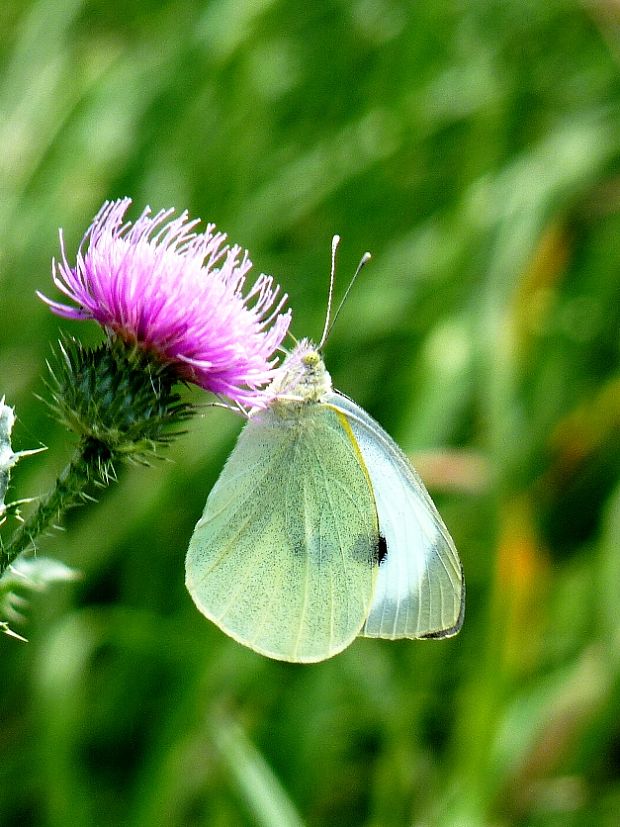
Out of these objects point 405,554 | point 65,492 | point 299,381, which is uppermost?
point 299,381

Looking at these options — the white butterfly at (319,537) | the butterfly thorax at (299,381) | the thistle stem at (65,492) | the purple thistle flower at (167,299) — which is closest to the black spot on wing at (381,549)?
the white butterfly at (319,537)

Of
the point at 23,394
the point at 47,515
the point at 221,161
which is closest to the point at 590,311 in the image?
the point at 221,161

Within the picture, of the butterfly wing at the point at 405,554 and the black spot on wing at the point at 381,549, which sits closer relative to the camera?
the butterfly wing at the point at 405,554

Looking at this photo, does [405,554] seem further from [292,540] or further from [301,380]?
[301,380]

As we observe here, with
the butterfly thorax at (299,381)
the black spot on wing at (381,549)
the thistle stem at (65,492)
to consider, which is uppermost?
the butterfly thorax at (299,381)

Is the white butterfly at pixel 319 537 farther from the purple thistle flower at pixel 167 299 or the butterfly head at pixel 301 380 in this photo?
the purple thistle flower at pixel 167 299

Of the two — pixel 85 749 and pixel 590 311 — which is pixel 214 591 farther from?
pixel 590 311

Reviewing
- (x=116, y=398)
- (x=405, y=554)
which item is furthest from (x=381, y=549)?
(x=116, y=398)
